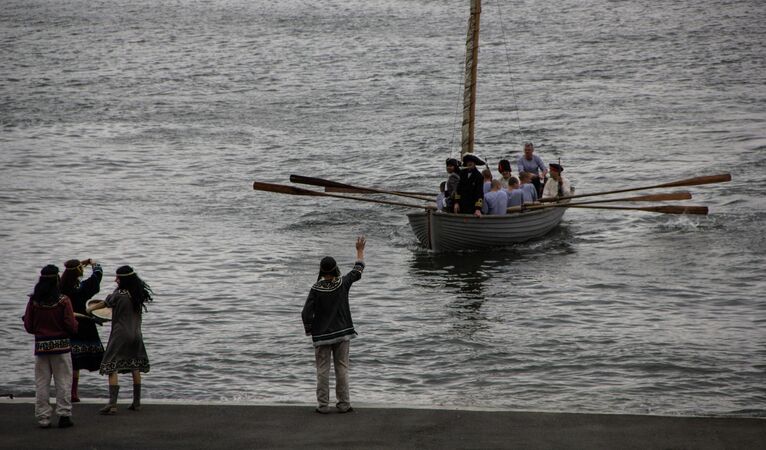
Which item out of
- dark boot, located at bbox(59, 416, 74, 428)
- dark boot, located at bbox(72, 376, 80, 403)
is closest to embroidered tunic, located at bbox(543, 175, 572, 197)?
dark boot, located at bbox(72, 376, 80, 403)

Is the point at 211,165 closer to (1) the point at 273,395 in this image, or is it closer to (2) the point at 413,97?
(2) the point at 413,97

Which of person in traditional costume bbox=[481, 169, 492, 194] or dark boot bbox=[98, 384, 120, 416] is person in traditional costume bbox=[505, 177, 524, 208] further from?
dark boot bbox=[98, 384, 120, 416]

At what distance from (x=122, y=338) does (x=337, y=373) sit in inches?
102

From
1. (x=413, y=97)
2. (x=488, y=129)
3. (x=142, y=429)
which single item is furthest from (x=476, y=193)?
(x=413, y=97)

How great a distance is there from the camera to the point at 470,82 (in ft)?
87.5

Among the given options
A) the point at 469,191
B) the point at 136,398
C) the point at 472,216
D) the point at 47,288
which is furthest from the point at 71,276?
the point at 472,216

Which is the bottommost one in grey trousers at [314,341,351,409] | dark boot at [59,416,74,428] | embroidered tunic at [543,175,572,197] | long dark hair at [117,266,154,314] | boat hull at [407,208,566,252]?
dark boot at [59,416,74,428]

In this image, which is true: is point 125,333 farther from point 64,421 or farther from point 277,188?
point 277,188

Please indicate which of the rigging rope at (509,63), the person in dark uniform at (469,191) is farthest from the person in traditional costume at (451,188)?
the rigging rope at (509,63)

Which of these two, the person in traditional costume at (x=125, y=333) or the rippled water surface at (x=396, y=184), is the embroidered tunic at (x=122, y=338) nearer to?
the person in traditional costume at (x=125, y=333)

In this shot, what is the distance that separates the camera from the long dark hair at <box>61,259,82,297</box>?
500 inches

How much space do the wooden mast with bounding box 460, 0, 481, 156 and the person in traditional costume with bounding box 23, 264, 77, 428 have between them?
15349mm

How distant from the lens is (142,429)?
11617 mm

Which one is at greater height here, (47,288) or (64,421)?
(47,288)
